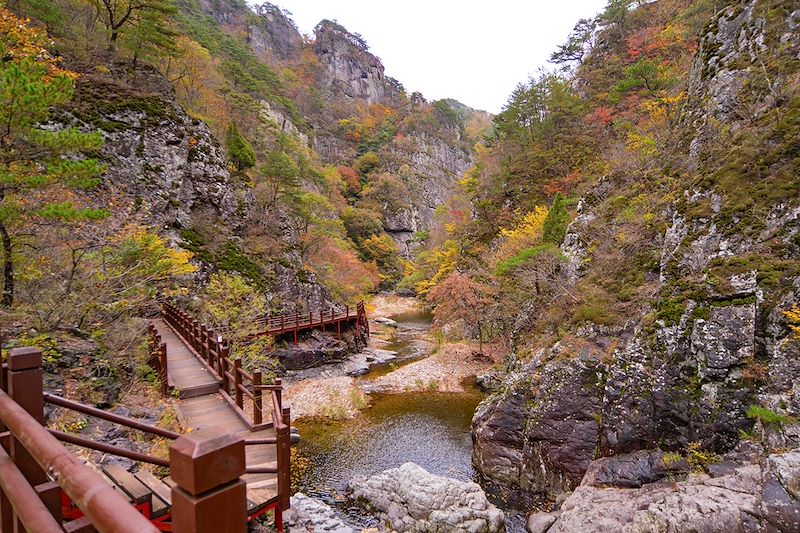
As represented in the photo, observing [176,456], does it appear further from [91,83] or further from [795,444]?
[91,83]

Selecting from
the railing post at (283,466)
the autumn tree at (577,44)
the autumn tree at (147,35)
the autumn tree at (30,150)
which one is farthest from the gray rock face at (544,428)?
the autumn tree at (577,44)

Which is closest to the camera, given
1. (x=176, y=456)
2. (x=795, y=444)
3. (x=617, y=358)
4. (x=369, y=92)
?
(x=176, y=456)

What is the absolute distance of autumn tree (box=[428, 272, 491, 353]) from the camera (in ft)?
73.0

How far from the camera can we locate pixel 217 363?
1031 centimetres

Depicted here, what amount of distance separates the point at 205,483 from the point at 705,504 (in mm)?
8683

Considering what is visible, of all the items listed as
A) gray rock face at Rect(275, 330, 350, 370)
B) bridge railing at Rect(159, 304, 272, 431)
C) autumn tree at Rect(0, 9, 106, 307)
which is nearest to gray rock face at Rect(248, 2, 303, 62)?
gray rock face at Rect(275, 330, 350, 370)

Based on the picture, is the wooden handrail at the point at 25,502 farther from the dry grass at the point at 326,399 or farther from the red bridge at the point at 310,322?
the red bridge at the point at 310,322

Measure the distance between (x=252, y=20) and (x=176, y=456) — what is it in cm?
8857

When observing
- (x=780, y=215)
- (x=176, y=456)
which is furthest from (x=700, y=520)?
(x=176, y=456)

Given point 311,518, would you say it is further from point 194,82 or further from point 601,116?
point 194,82

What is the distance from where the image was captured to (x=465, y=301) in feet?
74.8

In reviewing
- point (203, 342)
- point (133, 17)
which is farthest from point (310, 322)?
point (133, 17)

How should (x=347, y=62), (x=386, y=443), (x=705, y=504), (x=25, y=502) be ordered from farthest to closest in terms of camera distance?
(x=347, y=62) < (x=386, y=443) < (x=705, y=504) < (x=25, y=502)

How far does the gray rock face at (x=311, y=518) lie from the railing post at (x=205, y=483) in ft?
29.5
